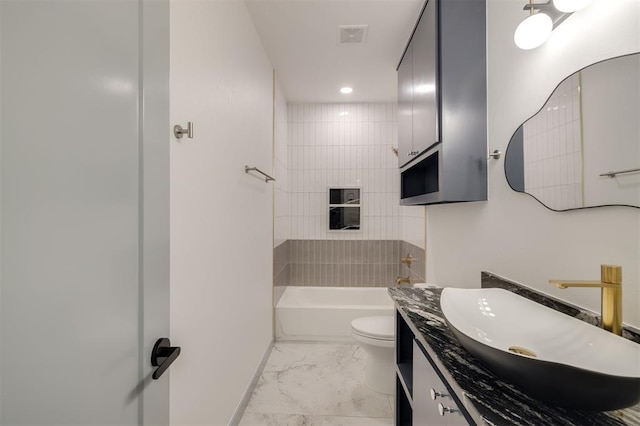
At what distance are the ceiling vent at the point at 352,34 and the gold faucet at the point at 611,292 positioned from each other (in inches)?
76.6

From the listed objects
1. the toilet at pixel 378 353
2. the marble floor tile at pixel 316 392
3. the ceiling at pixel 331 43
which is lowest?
the marble floor tile at pixel 316 392

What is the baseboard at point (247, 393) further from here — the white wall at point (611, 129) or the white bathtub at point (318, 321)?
the white wall at point (611, 129)

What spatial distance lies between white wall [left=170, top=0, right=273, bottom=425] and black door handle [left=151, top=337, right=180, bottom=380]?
314mm

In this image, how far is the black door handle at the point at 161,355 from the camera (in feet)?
2.10

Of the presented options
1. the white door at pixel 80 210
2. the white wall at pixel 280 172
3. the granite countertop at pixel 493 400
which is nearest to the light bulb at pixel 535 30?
the granite countertop at pixel 493 400

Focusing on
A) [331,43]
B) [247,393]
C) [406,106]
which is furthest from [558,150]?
[247,393]

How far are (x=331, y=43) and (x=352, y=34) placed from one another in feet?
0.63

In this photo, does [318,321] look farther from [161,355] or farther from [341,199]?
[161,355]

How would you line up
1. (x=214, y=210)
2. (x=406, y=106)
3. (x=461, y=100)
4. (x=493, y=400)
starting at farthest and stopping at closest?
(x=406, y=106), (x=461, y=100), (x=214, y=210), (x=493, y=400)

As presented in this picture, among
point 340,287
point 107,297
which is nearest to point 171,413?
point 107,297

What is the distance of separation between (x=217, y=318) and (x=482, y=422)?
1168 mm

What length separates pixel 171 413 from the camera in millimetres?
953

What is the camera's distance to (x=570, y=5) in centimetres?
91

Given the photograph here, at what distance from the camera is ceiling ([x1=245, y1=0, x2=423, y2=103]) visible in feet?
5.82
